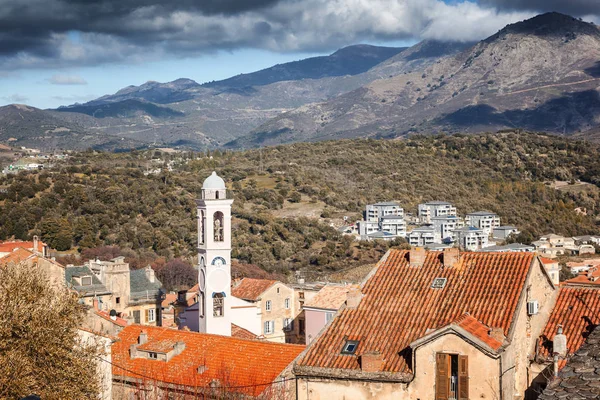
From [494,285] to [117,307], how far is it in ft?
106

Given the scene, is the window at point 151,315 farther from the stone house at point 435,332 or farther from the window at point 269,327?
the stone house at point 435,332

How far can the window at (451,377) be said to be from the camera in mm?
19422

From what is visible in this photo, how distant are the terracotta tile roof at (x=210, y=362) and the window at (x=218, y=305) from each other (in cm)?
651

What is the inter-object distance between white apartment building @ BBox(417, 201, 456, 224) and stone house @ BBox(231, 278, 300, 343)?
81781 mm

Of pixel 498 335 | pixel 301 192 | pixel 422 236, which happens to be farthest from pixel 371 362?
pixel 301 192

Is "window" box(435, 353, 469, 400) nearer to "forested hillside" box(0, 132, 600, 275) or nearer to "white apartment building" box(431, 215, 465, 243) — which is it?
"forested hillside" box(0, 132, 600, 275)

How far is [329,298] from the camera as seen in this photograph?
41906 mm

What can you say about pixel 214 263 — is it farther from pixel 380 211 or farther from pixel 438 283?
pixel 380 211

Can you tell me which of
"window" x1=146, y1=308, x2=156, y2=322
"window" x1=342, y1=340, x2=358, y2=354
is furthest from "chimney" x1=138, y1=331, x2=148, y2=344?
"window" x1=146, y1=308, x2=156, y2=322

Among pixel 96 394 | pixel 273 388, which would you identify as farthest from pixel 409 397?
pixel 96 394

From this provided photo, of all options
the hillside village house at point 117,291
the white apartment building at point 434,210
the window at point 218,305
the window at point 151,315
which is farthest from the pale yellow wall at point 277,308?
the white apartment building at point 434,210

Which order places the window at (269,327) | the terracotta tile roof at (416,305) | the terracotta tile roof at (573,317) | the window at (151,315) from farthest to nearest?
the window at (151,315), the window at (269,327), the terracotta tile roof at (573,317), the terracotta tile roof at (416,305)

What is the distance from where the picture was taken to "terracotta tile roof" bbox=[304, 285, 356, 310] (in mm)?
40719

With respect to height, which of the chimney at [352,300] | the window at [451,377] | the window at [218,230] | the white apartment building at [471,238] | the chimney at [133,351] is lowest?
the white apartment building at [471,238]
